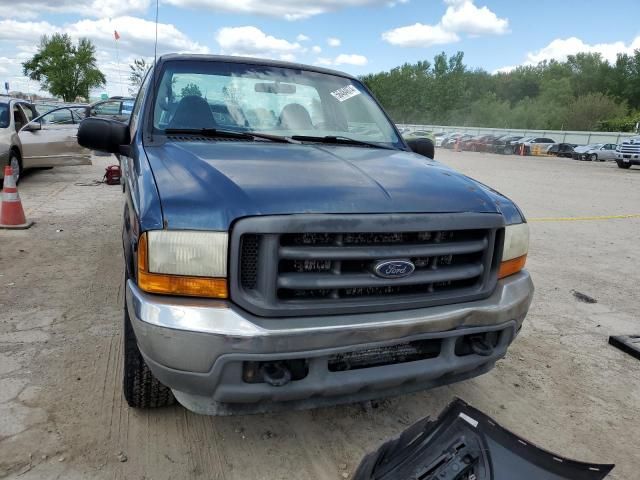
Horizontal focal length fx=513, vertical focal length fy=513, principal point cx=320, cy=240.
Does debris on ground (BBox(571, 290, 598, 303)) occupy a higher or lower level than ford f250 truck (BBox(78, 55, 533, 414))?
lower

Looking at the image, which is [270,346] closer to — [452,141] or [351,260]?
[351,260]

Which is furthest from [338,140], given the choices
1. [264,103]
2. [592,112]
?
[592,112]

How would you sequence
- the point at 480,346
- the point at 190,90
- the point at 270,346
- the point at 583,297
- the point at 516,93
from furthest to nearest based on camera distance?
the point at 516,93, the point at 583,297, the point at 190,90, the point at 480,346, the point at 270,346

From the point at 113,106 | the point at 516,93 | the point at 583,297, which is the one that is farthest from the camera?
the point at 516,93

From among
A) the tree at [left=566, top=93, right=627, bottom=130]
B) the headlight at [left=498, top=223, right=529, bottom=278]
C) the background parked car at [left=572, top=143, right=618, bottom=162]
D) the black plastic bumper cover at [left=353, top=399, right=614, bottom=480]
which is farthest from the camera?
the tree at [left=566, top=93, right=627, bottom=130]

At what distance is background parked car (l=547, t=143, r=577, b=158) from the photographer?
38066 millimetres

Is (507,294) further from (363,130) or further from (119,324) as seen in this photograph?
(119,324)

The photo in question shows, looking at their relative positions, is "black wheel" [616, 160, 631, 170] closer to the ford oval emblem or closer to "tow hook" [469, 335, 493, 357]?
"tow hook" [469, 335, 493, 357]

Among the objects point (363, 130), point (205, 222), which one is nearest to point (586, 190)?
point (363, 130)

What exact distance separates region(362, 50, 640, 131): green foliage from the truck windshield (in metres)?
66.0

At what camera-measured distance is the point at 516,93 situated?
326 feet

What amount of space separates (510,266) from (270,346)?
137 cm

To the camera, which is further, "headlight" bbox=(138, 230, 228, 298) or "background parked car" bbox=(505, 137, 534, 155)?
"background parked car" bbox=(505, 137, 534, 155)

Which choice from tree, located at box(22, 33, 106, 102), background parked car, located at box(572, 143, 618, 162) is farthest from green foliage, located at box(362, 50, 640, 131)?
tree, located at box(22, 33, 106, 102)
